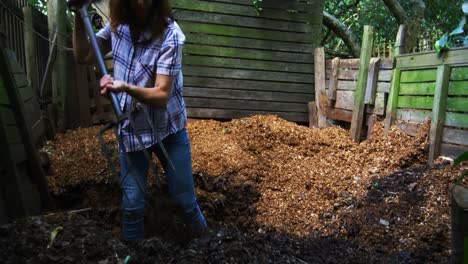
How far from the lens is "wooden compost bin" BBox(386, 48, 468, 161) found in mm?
4074

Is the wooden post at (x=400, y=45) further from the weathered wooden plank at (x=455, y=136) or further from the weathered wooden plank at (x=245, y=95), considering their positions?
the weathered wooden plank at (x=245, y=95)

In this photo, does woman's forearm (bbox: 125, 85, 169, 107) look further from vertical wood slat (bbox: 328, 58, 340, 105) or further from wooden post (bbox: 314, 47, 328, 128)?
wooden post (bbox: 314, 47, 328, 128)

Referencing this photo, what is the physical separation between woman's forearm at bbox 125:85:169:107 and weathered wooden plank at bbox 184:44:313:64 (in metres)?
4.33

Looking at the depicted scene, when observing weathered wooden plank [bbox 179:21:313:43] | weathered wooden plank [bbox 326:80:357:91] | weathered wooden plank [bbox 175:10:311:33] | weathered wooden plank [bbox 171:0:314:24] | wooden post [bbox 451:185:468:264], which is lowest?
wooden post [bbox 451:185:468:264]

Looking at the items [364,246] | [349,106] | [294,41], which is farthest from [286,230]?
[294,41]

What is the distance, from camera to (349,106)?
5961mm

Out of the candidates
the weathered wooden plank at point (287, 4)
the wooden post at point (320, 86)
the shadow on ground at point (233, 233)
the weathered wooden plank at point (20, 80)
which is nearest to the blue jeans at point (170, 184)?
the shadow on ground at point (233, 233)

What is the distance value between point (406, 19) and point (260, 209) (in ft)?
16.9

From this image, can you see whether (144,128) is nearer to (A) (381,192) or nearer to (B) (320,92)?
(A) (381,192)

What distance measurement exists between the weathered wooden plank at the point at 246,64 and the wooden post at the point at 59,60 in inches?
77.1

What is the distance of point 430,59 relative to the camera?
14.6ft

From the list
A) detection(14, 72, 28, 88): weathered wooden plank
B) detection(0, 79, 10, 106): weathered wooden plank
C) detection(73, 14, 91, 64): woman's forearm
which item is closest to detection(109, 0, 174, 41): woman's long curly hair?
detection(73, 14, 91, 64): woman's forearm

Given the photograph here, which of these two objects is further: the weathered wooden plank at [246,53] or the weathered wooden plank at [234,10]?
the weathered wooden plank at [246,53]

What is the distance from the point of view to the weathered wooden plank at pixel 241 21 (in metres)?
6.23
